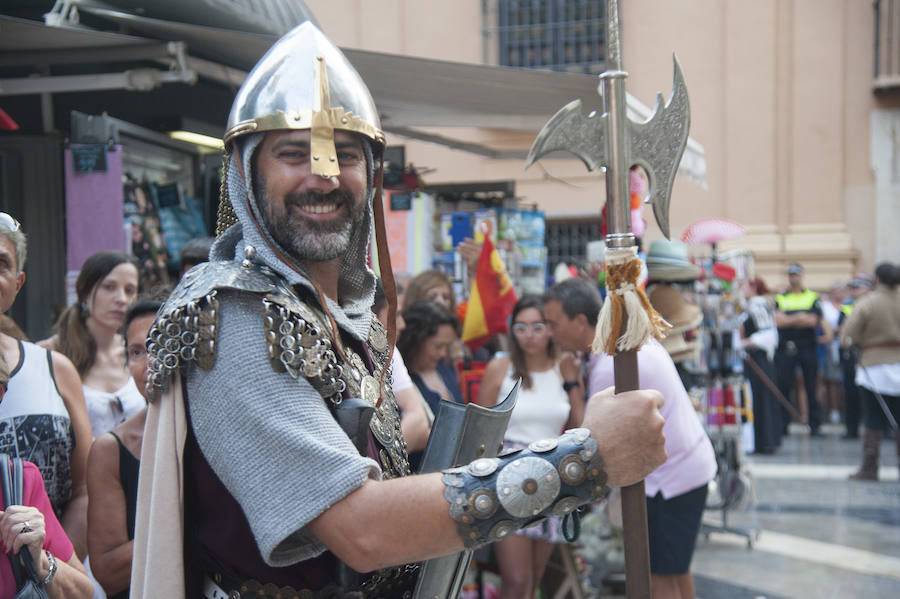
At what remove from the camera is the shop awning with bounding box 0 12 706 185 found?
14.7 feet

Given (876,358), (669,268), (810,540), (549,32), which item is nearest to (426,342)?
(669,268)

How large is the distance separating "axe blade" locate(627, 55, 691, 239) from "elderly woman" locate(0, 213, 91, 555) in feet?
5.63

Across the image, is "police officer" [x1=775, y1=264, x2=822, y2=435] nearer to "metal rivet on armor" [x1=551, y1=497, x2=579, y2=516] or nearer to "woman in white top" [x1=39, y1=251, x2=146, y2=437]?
"woman in white top" [x1=39, y1=251, x2=146, y2=437]

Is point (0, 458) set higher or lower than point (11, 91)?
lower

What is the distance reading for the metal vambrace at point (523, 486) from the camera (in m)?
1.56

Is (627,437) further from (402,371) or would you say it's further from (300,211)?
(402,371)

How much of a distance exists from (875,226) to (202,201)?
1055 cm

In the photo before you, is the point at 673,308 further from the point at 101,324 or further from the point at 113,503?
the point at 113,503

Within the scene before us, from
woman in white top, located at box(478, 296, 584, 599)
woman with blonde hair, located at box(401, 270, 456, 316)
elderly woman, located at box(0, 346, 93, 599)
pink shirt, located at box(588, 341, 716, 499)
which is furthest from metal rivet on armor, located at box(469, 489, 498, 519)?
woman with blonde hair, located at box(401, 270, 456, 316)

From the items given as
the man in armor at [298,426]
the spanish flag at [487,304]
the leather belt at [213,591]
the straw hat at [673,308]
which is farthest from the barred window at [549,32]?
the leather belt at [213,591]

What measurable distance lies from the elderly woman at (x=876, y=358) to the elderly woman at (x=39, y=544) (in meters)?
7.59

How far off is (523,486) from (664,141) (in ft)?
3.38

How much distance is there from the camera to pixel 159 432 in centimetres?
165

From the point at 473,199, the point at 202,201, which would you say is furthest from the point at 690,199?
the point at 202,201
